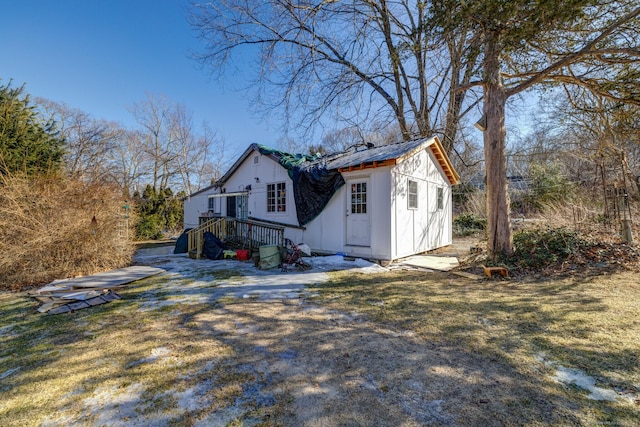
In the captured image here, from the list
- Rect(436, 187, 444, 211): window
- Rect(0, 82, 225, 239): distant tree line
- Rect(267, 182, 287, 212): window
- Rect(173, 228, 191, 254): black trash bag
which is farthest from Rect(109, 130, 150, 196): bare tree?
Rect(436, 187, 444, 211): window

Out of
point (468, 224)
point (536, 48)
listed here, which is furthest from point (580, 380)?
point (468, 224)

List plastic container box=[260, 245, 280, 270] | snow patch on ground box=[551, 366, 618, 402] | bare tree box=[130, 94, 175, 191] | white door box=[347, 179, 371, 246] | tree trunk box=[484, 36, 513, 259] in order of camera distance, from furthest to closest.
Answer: bare tree box=[130, 94, 175, 191]
white door box=[347, 179, 371, 246]
plastic container box=[260, 245, 280, 270]
tree trunk box=[484, 36, 513, 259]
snow patch on ground box=[551, 366, 618, 402]

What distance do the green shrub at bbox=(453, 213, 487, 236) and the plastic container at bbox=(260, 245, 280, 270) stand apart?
11081 mm

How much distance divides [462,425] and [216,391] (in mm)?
1778

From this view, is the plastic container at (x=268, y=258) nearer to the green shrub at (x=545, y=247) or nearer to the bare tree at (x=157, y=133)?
the green shrub at (x=545, y=247)

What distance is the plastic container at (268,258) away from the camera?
7.28 meters

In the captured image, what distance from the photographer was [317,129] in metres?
12.7

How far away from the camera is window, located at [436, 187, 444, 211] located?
34.4ft

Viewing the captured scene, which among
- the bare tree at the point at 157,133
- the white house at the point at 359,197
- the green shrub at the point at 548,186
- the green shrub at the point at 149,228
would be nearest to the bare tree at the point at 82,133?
the bare tree at the point at 157,133

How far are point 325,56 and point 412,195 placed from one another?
341 inches

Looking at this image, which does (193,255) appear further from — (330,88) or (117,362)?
(330,88)

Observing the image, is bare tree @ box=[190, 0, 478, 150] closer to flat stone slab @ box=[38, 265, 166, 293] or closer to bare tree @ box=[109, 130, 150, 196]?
flat stone slab @ box=[38, 265, 166, 293]

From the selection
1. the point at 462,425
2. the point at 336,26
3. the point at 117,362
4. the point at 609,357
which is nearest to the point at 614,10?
the point at 609,357

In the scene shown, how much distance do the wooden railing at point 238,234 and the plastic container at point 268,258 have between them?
4.53 ft
